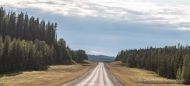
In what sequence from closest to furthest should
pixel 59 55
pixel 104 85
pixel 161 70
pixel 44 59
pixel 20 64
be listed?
pixel 104 85, pixel 20 64, pixel 161 70, pixel 44 59, pixel 59 55

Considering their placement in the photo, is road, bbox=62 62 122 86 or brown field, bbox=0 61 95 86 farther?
road, bbox=62 62 122 86

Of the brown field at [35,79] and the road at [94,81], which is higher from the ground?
the brown field at [35,79]

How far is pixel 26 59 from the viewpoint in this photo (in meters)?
116

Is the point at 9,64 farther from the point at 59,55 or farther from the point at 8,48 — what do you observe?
the point at 59,55

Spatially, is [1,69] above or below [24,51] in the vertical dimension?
below

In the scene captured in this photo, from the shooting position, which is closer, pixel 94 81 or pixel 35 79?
pixel 94 81

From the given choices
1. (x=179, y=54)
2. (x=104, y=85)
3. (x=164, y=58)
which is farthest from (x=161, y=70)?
(x=104, y=85)

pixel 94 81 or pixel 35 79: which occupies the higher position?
pixel 35 79

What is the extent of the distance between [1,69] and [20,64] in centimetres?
1057

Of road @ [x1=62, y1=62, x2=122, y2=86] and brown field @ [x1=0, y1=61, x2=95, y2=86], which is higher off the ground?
brown field @ [x1=0, y1=61, x2=95, y2=86]

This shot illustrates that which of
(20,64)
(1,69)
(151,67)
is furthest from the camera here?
(151,67)

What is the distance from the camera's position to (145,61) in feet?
631

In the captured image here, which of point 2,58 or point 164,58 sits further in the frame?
point 164,58

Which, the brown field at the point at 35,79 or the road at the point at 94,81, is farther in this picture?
the road at the point at 94,81
